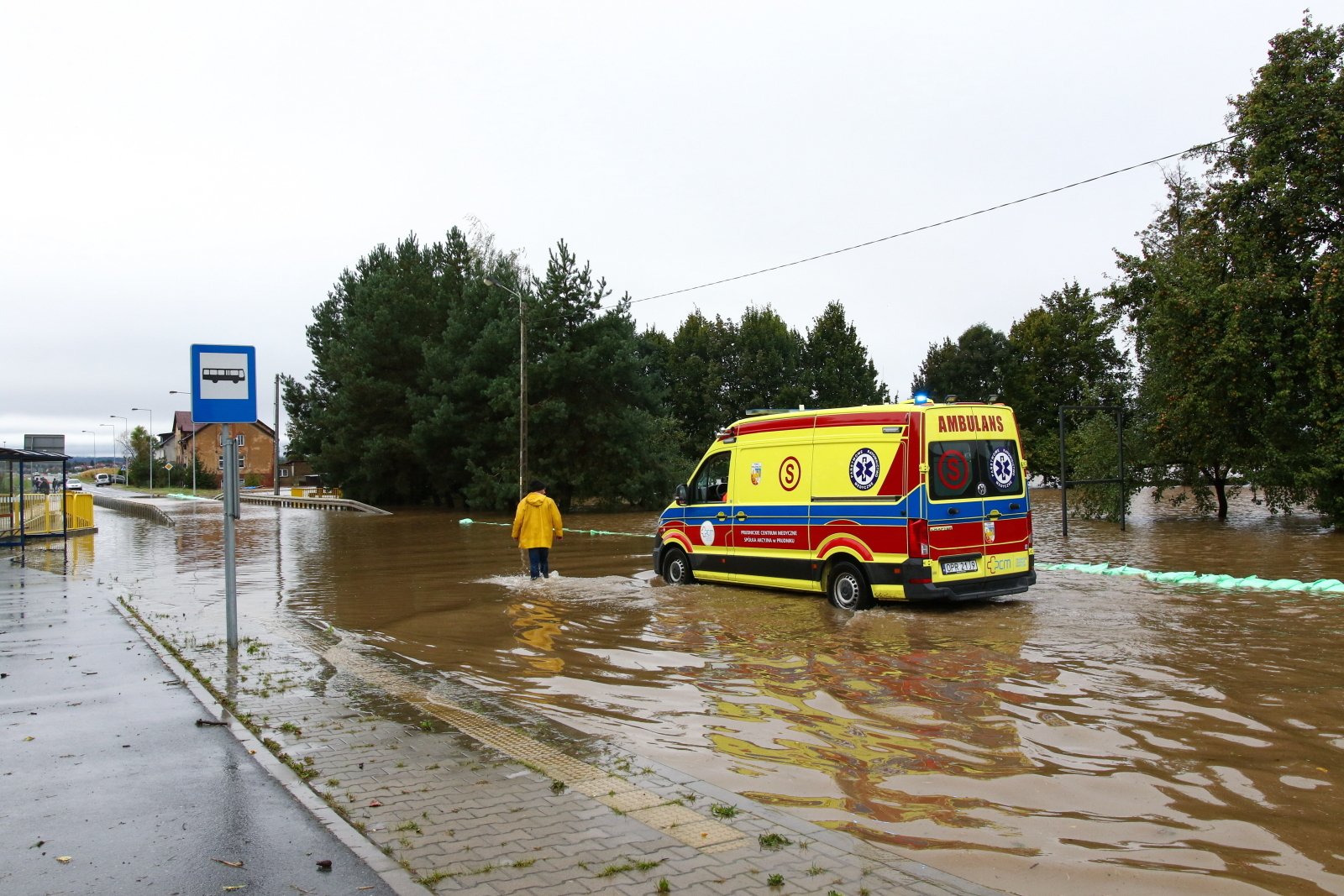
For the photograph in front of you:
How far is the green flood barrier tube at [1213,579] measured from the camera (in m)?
13.3

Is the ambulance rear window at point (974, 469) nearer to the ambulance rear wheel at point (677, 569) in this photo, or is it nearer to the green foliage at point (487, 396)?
the ambulance rear wheel at point (677, 569)

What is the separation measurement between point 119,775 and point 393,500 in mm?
50469

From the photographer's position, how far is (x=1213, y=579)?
1446cm

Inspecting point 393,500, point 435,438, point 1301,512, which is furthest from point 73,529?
point 1301,512

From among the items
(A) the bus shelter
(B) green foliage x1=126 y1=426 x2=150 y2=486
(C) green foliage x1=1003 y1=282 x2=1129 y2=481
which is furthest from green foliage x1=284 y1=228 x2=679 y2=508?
(B) green foliage x1=126 y1=426 x2=150 y2=486

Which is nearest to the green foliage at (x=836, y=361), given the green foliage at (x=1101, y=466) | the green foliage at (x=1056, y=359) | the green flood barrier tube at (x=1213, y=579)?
the green foliage at (x=1056, y=359)

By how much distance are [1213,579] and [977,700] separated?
28.8ft

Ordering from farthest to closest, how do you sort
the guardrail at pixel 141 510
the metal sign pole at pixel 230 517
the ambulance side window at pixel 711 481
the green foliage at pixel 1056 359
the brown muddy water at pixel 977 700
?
the green foliage at pixel 1056 359 < the guardrail at pixel 141 510 < the ambulance side window at pixel 711 481 < the metal sign pole at pixel 230 517 < the brown muddy water at pixel 977 700

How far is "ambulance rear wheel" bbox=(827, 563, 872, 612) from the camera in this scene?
11.9 m

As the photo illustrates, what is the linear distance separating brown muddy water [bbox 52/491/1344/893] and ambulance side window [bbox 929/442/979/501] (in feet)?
4.66

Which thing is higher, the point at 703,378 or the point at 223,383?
the point at 703,378

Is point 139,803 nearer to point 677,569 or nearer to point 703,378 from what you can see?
point 677,569

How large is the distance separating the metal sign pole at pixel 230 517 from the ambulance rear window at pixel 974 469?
7258mm

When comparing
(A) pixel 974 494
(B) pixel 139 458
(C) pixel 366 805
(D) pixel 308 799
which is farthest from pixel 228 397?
(B) pixel 139 458
